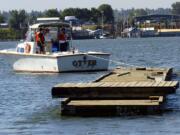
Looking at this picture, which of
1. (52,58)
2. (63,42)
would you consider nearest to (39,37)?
(63,42)

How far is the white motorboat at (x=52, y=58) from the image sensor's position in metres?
42.5

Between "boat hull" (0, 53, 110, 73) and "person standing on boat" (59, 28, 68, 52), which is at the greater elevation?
"person standing on boat" (59, 28, 68, 52)

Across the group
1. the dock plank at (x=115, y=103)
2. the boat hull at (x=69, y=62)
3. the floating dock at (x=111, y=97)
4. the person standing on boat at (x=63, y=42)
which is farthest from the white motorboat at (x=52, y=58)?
the dock plank at (x=115, y=103)

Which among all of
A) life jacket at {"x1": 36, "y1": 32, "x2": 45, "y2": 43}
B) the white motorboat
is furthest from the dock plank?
life jacket at {"x1": 36, "y1": 32, "x2": 45, "y2": 43}

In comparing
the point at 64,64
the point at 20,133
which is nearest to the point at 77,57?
the point at 64,64

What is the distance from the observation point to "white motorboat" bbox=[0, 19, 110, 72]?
42531mm

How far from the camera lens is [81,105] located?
23.6 m

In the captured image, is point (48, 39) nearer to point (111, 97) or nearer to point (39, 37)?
point (39, 37)

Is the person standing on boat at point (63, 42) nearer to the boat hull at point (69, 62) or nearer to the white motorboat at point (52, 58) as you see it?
the white motorboat at point (52, 58)

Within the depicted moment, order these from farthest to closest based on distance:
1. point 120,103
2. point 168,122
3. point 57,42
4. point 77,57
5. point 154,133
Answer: point 57,42
point 77,57
point 120,103
point 168,122
point 154,133

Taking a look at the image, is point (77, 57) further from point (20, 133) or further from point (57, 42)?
point (20, 133)

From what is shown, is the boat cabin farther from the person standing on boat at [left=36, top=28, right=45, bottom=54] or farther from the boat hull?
the boat hull

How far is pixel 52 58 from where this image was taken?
4250 centimetres

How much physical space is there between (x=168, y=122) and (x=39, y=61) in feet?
72.8
